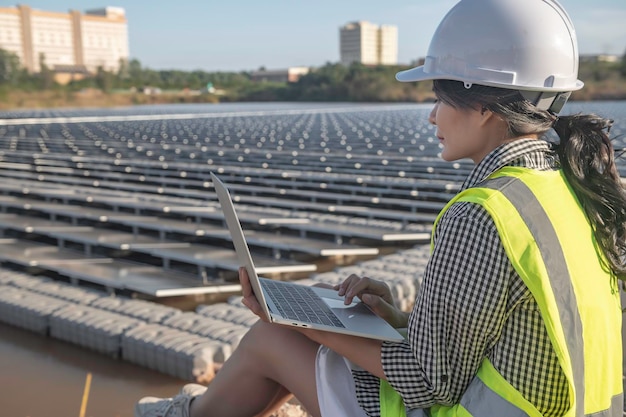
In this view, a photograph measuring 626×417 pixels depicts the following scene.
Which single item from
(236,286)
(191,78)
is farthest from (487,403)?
(191,78)

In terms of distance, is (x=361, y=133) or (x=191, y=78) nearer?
(x=361, y=133)

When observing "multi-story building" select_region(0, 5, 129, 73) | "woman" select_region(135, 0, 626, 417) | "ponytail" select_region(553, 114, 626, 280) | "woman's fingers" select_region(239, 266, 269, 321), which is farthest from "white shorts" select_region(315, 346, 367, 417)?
"multi-story building" select_region(0, 5, 129, 73)

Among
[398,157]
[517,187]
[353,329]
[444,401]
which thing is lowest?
[398,157]

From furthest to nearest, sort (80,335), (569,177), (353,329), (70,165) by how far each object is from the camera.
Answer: (70,165) → (80,335) → (353,329) → (569,177)

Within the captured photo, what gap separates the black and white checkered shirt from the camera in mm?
1364

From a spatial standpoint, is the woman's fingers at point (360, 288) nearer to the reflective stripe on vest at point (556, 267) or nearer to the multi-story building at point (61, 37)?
the reflective stripe on vest at point (556, 267)

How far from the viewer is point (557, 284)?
53.8 inches

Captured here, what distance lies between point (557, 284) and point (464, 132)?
0.42 metres

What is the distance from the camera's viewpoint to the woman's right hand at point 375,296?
6.38 feet

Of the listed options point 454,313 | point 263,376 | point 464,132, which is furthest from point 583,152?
point 263,376

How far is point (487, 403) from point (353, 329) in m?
0.38

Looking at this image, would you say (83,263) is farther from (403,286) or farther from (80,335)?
(403,286)

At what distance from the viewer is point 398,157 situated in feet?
48.5

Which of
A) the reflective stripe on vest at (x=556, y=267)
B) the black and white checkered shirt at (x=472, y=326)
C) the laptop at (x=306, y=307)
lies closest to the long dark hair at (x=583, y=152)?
the reflective stripe on vest at (x=556, y=267)
